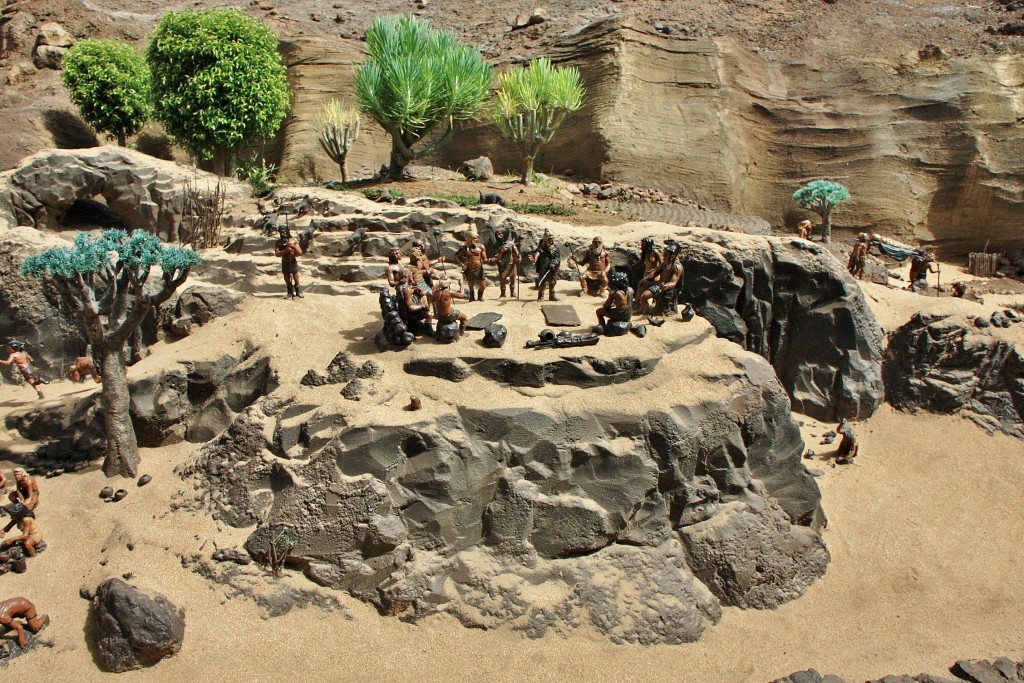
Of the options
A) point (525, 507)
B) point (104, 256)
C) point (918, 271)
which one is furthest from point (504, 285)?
point (918, 271)

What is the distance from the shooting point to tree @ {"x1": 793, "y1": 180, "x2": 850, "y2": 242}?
980 inches

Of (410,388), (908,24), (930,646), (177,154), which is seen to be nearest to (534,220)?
(410,388)

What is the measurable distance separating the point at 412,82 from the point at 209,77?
617 centimetres

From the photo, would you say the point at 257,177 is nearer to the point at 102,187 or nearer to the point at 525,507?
the point at 102,187

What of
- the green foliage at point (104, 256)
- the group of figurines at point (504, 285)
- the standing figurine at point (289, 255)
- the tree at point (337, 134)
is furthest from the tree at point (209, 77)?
the green foliage at point (104, 256)

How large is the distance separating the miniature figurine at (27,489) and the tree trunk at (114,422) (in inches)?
41.9

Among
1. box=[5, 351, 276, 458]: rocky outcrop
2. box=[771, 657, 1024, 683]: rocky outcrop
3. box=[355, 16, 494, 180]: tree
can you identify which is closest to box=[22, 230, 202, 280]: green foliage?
box=[5, 351, 276, 458]: rocky outcrop

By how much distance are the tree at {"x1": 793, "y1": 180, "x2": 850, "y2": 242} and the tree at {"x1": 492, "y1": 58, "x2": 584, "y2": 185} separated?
802cm

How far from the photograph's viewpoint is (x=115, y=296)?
12.9 meters

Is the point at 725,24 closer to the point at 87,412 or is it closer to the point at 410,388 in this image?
the point at 410,388

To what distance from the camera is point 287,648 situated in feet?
34.5

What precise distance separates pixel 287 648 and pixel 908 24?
31.9m

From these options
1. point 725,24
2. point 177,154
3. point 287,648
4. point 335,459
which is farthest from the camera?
point 725,24

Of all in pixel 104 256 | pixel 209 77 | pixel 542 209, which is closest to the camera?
pixel 104 256
